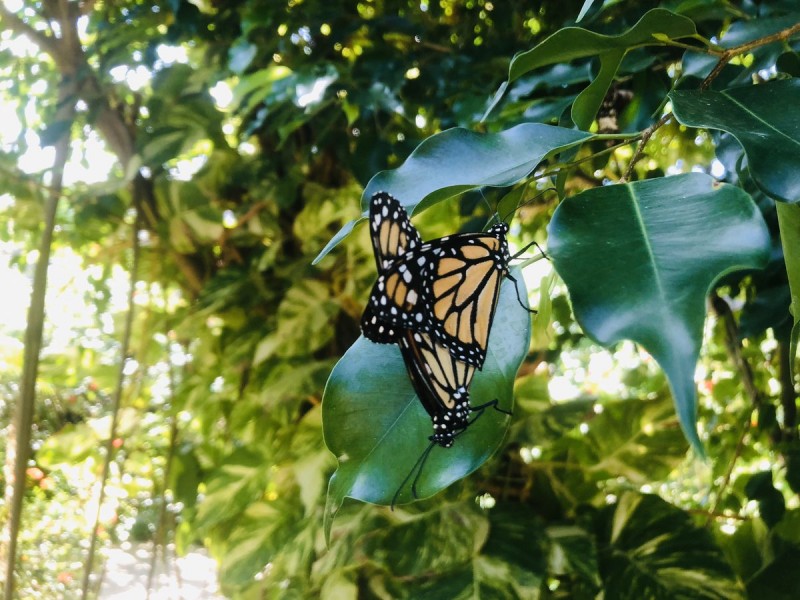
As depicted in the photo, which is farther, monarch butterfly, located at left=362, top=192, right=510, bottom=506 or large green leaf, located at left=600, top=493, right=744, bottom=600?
large green leaf, located at left=600, top=493, right=744, bottom=600

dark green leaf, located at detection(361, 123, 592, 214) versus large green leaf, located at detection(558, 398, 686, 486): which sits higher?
dark green leaf, located at detection(361, 123, 592, 214)

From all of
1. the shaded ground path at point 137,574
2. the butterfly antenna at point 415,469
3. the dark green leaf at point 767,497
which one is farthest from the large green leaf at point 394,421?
the shaded ground path at point 137,574

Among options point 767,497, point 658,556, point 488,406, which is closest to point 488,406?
point 488,406

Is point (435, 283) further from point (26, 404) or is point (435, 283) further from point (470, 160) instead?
point (26, 404)

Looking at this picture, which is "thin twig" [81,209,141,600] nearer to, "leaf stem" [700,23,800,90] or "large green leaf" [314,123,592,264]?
"large green leaf" [314,123,592,264]

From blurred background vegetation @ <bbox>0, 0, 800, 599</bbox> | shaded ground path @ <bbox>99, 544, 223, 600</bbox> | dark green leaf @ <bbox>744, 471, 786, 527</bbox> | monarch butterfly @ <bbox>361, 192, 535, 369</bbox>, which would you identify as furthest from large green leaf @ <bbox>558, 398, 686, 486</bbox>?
shaded ground path @ <bbox>99, 544, 223, 600</bbox>

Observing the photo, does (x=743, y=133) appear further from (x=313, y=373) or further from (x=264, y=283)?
(x=264, y=283)

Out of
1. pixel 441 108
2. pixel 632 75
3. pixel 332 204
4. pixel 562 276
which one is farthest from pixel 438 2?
pixel 562 276
